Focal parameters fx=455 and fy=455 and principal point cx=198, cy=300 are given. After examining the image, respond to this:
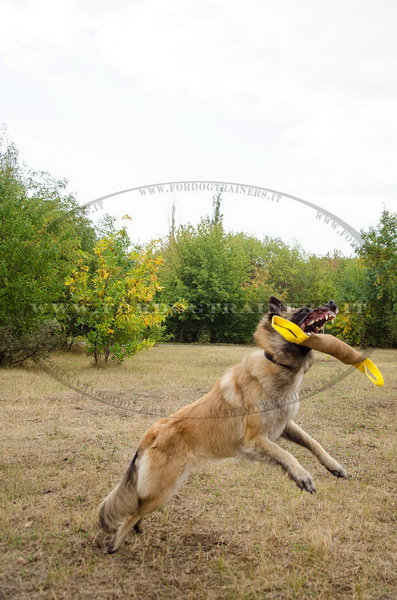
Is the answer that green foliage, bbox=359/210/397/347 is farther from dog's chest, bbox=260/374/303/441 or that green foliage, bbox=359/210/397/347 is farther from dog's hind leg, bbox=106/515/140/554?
dog's hind leg, bbox=106/515/140/554

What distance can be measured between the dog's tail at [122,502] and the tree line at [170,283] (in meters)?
1.46

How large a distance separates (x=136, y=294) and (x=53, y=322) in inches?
152

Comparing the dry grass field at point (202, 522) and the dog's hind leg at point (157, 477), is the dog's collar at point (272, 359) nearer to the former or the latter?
the dry grass field at point (202, 522)

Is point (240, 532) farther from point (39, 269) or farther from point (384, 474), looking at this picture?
point (39, 269)

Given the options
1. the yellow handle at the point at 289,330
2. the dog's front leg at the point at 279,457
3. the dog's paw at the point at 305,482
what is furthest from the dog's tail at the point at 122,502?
the yellow handle at the point at 289,330

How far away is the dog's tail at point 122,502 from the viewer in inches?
147

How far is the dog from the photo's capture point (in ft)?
12.0

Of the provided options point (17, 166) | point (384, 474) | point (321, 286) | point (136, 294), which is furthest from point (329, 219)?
point (17, 166)

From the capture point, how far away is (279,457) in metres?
3.53

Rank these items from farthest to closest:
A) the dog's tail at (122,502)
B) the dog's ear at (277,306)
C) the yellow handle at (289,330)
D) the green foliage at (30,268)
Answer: the green foliage at (30,268) < the dog's tail at (122,502) < the dog's ear at (277,306) < the yellow handle at (289,330)

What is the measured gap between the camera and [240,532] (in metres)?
4.34

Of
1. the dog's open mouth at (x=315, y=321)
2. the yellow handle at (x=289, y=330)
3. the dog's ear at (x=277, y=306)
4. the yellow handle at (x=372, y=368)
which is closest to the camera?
the yellow handle at (x=372, y=368)

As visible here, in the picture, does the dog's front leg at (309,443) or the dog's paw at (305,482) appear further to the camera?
the dog's front leg at (309,443)

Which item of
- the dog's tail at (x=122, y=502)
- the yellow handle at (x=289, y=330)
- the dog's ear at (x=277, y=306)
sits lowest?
the dog's tail at (x=122, y=502)
